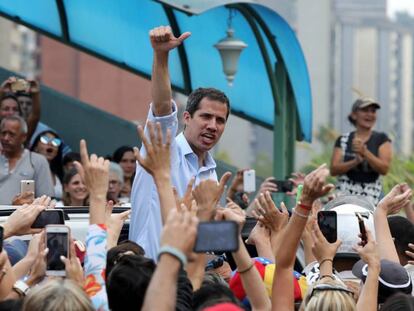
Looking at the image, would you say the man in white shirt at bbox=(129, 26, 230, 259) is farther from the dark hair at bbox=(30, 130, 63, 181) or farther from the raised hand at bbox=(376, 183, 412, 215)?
the dark hair at bbox=(30, 130, 63, 181)

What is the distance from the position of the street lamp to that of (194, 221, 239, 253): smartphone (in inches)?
370

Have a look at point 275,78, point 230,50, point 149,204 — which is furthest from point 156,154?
point 275,78

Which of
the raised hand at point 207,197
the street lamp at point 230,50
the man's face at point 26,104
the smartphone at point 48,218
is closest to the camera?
the raised hand at point 207,197

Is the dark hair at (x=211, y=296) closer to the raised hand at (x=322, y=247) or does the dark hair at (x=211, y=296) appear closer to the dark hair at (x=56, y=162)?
the raised hand at (x=322, y=247)

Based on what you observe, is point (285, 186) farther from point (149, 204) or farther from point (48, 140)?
point (149, 204)

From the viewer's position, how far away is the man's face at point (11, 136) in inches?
417

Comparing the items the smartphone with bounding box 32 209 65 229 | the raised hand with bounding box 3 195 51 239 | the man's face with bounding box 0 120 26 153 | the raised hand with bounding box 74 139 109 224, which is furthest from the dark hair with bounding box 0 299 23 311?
the man's face with bounding box 0 120 26 153

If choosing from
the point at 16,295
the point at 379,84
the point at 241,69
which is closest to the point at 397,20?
the point at 379,84

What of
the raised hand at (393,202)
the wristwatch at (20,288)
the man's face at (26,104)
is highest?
the man's face at (26,104)

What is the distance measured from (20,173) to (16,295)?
4579 millimetres

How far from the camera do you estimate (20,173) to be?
403 inches

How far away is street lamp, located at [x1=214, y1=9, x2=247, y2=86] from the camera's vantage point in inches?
560

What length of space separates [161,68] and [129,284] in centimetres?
163

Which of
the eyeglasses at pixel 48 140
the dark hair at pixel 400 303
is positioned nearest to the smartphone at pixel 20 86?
the eyeglasses at pixel 48 140
